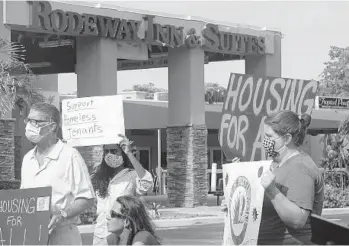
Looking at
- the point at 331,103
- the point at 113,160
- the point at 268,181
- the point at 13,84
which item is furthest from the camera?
the point at 331,103

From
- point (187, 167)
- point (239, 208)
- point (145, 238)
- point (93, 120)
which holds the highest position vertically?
point (93, 120)

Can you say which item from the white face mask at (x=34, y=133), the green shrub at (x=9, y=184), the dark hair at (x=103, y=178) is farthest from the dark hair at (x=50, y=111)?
the green shrub at (x=9, y=184)

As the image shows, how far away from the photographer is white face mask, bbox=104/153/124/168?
27.8ft

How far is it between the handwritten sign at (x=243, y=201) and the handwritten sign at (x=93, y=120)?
11.4 ft

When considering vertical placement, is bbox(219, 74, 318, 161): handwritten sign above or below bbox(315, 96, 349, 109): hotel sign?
below

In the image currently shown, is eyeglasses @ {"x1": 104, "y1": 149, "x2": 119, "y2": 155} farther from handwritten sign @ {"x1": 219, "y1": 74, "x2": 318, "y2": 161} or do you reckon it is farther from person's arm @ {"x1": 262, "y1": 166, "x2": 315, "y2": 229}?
person's arm @ {"x1": 262, "y1": 166, "x2": 315, "y2": 229}

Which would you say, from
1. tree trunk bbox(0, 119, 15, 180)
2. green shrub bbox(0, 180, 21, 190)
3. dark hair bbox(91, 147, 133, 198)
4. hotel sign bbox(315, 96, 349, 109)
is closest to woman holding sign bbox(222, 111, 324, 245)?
dark hair bbox(91, 147, 133, 198)

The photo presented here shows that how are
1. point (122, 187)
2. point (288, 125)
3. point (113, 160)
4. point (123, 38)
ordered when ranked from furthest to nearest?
point (123, 38) → point (113, 160) → point (122, 187) → point (288, 125)

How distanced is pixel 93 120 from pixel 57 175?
474 centimetres

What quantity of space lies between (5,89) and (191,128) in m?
8.95

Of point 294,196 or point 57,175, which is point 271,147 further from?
point 57,175

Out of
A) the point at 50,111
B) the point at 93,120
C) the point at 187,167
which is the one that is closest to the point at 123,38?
the point at 187,167

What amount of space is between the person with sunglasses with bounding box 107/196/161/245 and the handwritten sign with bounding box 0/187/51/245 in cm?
47

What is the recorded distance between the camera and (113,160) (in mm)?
8531
